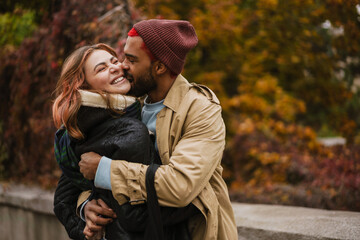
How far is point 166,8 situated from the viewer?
8.27m

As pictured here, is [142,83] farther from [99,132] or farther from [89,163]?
[89,163]

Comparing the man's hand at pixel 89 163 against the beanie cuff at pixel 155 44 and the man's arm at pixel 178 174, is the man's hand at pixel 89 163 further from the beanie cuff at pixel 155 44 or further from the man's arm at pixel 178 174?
the beanie cuff at pixel 155 44

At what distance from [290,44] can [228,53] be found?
6.26ft

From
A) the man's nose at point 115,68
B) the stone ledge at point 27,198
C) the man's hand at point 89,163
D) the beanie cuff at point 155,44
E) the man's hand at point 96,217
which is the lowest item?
the stone ledge at point 27,198

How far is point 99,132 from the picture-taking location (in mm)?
2064

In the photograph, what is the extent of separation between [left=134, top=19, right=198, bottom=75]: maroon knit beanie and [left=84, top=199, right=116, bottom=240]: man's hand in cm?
86

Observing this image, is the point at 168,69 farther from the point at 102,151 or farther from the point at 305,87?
the point at 305,87

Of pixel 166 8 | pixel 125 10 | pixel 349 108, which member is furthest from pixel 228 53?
pixel 125 10

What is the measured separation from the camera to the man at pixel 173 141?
188 centimetres

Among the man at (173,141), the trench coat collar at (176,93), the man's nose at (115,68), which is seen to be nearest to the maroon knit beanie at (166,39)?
the man at (173,141)

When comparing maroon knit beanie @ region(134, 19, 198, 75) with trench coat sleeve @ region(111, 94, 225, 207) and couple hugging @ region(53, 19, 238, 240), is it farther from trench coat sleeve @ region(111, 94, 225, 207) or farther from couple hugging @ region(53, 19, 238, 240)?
trench coat sleeve @ region(111, 94, 225, 207)

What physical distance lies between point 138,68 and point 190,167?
684 millimetres

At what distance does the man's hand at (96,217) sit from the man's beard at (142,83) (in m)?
0.66

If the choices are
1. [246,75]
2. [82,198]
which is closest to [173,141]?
[82,198]
